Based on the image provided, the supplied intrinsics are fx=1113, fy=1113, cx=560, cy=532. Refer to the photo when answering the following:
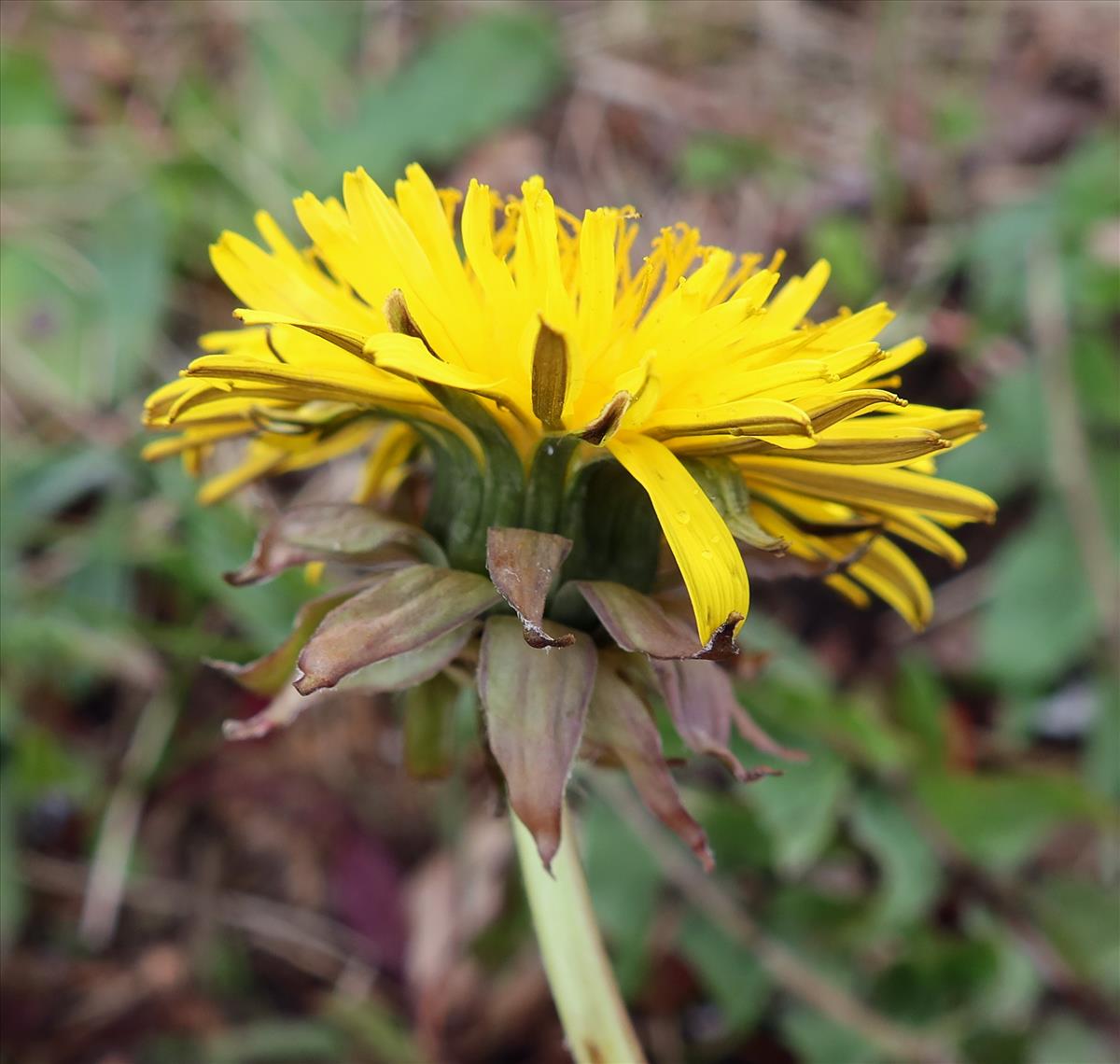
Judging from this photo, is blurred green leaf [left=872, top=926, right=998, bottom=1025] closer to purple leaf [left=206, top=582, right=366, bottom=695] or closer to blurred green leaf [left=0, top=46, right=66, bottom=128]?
purple leaf [left=206, top=582, right=366, bottom=695]

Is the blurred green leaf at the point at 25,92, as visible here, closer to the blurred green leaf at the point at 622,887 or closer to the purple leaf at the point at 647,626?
the blurred green leaf at the point at 622,887

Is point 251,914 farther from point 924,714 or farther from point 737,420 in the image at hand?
point 737,420

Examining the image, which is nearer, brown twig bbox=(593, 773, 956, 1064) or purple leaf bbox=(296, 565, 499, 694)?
purple leaf bbox=(296, 565, 499, 694)

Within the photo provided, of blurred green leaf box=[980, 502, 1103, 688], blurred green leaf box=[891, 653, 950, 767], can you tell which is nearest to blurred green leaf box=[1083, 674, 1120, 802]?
blurred green leaf box=[980, 502, 1103, 688]

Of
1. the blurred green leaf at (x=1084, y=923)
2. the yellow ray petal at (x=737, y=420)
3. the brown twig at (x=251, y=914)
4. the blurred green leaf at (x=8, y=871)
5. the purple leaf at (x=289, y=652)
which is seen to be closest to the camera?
the yellow ray petal at (x=737, y=420)

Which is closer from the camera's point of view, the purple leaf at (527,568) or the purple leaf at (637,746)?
the purple leaf at (527,568)

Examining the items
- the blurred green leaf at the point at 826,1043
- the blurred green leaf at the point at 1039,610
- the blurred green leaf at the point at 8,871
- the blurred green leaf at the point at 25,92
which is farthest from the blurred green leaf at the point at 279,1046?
the blurred green leaf at the point at 25,92

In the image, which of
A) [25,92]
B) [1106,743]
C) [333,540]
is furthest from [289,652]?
[25,92]
